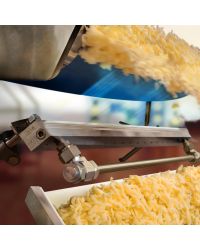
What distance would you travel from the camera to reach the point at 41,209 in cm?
88

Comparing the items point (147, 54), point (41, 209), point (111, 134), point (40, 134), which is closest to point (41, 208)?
point (41, 209)

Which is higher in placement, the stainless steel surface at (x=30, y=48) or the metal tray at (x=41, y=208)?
the stainless steel surface at (x=30, y=48)

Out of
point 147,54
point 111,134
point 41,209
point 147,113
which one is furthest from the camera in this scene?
point 147,113

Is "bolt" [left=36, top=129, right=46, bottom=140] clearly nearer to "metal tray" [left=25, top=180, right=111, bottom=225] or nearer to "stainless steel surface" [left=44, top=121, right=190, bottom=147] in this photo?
"stainless steel surface" [left=44, top=121, right=190, bottom=147]

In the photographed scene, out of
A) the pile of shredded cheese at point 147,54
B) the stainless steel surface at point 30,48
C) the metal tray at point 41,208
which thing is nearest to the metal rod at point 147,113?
the pile of shredded cheese at point 147,54

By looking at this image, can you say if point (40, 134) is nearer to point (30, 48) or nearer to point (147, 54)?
point (30, 48)

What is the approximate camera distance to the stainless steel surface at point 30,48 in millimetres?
918

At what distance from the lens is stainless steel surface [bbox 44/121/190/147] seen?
39.9 inches

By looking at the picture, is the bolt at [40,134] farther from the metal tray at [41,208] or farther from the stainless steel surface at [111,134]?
the metal tray at [41,208]

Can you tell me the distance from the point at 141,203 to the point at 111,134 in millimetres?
291

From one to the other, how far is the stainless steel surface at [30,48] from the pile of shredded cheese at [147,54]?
0.22 m

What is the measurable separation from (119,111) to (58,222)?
0.77m

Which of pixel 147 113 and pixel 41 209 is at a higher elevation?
pixel 41 209
